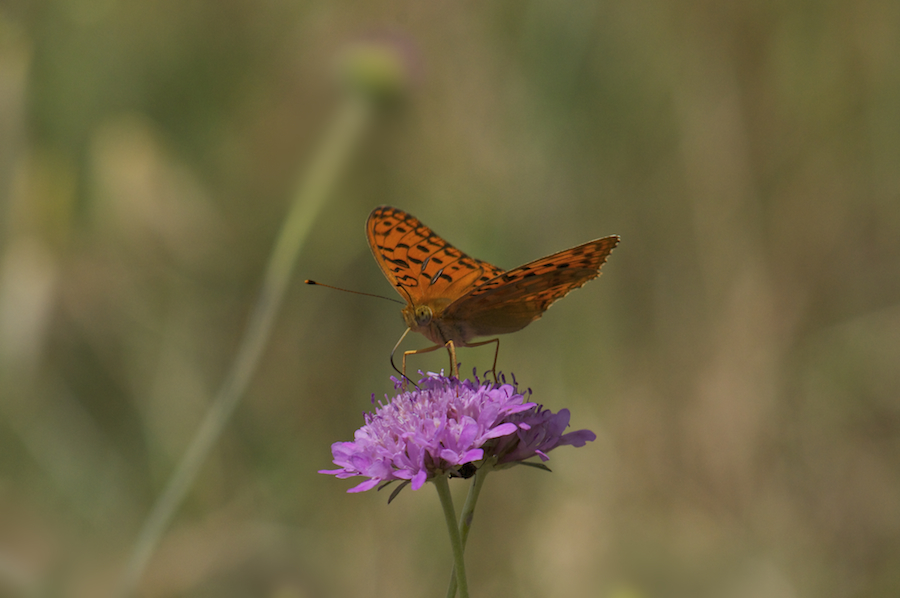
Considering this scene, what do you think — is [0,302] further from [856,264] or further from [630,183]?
[856,264]

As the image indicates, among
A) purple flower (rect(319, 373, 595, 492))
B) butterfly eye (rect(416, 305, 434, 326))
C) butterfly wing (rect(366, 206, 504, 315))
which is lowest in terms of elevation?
purple flower (rect(319, 373, 595, 492))

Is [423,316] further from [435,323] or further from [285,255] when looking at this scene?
[285,255]

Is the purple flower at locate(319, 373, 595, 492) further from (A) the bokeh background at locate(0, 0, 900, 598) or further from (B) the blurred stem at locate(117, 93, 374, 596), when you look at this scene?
(A) the bokeh background at locate(0, 0, 900, 598)


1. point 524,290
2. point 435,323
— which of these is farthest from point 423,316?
point 524,290

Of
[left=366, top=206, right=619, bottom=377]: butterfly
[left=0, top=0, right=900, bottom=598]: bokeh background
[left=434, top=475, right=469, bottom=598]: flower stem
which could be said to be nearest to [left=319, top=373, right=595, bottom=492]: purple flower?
[left=434, top=475, right=469, bottom=598]: flower stem

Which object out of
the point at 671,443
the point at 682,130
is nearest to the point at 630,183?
the point at 682,130

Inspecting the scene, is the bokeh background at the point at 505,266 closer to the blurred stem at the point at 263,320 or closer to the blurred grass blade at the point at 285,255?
the blurred grass blade at the point at 285,255

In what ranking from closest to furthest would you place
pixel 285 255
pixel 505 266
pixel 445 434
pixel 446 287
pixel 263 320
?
1. pixel 445 434
2. pixel 446 287
3. pixel 263 320
4. pixel 285 255
5. pixel 505 266
